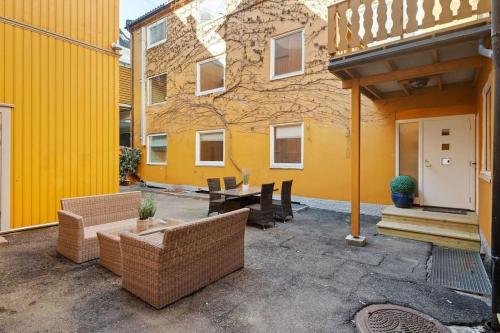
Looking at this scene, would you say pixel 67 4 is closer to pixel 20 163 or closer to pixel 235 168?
pixel 20 163

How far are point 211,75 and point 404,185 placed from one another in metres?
7.56

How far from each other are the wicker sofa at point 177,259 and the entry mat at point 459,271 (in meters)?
2.56

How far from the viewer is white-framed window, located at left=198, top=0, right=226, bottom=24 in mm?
9727

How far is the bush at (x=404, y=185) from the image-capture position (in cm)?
573

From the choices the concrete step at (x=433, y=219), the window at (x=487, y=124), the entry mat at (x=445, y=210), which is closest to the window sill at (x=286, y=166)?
the concrete step at (x=433, y=219)

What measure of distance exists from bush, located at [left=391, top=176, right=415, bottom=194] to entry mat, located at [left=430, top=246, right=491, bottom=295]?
1.57 meters

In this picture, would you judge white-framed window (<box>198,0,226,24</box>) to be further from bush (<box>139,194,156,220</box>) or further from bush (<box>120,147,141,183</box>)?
bush (<box>139,194,156,220</box>)

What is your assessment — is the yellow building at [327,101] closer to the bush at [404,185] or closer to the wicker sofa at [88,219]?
the bush at [404,185]

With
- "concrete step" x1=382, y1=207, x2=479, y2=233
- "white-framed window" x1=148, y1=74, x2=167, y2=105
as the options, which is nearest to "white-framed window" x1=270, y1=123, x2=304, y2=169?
"concrete step" x1=382, y1=207, x2=479, y2=233

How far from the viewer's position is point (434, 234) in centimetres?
464

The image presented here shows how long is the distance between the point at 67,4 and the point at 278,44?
5.46 meters

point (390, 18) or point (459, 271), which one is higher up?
point (390, 18)

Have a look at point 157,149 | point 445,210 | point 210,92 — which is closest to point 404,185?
point 445,210

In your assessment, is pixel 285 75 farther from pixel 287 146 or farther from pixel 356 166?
pixel 356 166
